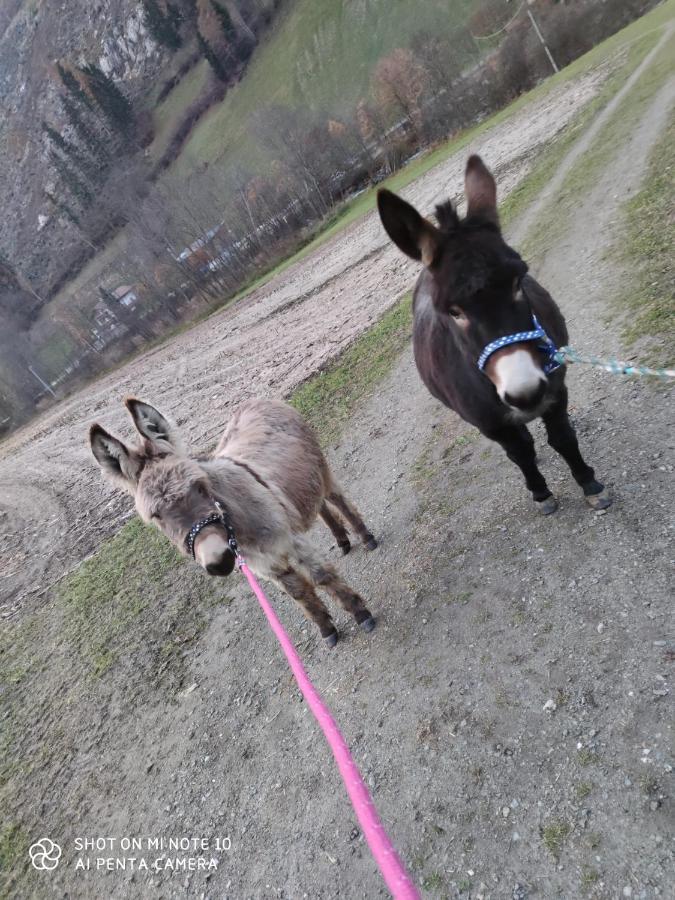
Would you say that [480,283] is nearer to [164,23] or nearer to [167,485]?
[167,485]

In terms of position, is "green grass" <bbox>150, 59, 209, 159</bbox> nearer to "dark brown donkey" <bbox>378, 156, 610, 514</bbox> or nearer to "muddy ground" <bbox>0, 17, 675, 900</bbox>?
"muddy ground" <bbox>0, 17, 675, 900</bbox>

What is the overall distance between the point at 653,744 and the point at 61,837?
525 cm

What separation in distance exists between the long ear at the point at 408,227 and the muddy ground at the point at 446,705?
8.49 feet

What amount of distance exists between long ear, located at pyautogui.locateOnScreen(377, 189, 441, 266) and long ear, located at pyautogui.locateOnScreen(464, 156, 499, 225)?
0.38 metres

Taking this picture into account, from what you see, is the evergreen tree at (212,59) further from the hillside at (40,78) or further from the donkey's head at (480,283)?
the donkey's head at (480,283)

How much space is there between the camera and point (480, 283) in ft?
8.31

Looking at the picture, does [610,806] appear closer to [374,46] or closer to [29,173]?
[374,46]

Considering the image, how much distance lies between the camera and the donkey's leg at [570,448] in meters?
3.54

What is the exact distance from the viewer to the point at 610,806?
248cm

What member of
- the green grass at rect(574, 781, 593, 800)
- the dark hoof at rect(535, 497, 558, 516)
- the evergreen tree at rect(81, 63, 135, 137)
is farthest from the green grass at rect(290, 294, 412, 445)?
the evergreen tree at rect(81, 63, 135, 137)

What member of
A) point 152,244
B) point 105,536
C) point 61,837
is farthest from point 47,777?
point 152,244

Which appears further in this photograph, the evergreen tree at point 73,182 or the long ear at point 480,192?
the evergreen tree at point 73,182

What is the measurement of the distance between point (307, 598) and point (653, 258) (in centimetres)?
633

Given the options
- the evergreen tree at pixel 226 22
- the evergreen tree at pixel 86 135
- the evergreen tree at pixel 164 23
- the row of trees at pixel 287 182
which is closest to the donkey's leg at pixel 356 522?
the row of trees at pixel 287 182
